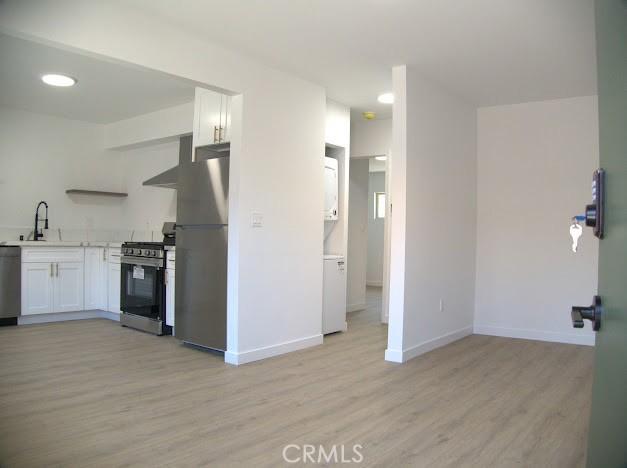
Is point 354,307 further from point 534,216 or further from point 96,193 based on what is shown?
point 96,193

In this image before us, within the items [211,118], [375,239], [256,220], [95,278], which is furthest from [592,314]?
[375,239]

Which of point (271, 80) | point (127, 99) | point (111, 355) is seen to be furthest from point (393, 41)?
point (111, 355)

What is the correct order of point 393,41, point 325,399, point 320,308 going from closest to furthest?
point 325,399 → point 393,41 → point 320,308

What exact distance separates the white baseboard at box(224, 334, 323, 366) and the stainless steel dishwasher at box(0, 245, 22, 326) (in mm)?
2758

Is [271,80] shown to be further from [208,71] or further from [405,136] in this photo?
[405,136]

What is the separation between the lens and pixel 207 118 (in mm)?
4262

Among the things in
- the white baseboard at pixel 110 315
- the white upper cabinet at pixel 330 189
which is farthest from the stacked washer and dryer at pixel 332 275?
the white baseboard at pixel 110 315

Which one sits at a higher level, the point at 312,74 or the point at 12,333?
the point at 312,74

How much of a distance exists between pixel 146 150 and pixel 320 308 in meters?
3.43

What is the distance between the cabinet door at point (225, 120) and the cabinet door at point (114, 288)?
2.29 m

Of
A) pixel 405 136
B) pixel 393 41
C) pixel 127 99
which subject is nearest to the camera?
pixel 393 41

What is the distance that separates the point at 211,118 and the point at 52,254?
263 centimetres

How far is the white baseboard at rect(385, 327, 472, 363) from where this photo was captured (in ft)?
12.6

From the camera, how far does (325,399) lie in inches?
116
